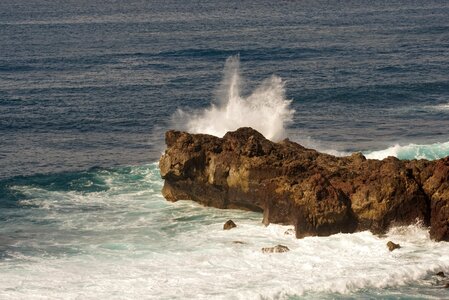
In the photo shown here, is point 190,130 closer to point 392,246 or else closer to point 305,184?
point 305,184

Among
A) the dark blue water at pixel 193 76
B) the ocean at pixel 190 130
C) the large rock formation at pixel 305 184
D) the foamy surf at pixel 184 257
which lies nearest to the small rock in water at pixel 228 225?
the foamy surf at pixel 184 257

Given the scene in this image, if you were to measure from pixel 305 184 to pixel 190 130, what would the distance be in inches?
922

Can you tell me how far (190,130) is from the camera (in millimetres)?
71688

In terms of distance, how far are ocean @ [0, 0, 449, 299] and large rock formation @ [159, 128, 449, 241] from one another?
0.82 m

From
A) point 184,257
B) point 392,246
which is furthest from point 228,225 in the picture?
point 392,246

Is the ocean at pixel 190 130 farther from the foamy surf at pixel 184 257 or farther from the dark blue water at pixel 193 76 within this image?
the dark blue water at pixel 193 76

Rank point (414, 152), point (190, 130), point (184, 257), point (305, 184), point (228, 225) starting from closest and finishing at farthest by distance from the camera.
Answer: point (184, 257) < point (305, 184) < point (228, 225) < point (414, 152) < point (190, 130)

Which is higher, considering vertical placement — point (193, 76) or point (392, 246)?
point (193, 76)

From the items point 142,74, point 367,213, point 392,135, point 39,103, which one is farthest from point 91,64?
point 367,213

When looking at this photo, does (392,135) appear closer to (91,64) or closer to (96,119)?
(96,119)

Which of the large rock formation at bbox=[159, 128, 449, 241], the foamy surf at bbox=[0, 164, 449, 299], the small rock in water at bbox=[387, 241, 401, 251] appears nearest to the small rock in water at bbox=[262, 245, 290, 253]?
the foamy surf at bbox=[0, 164, 449, 299]

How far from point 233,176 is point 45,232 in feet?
34.5

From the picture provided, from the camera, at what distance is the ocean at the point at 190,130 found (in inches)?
1753

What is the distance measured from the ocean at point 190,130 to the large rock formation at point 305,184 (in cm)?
82
